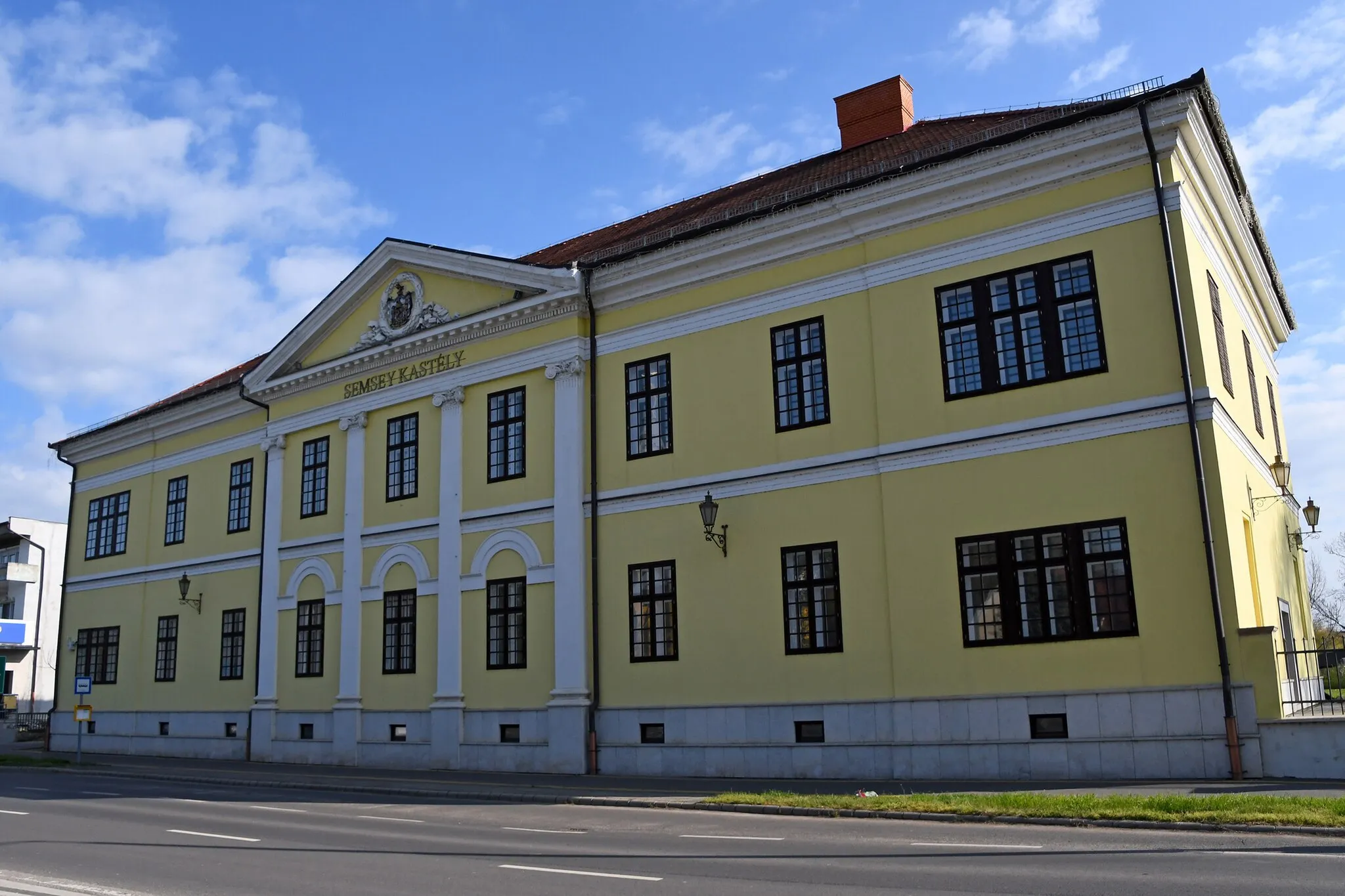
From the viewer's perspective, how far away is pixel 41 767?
27.5 m

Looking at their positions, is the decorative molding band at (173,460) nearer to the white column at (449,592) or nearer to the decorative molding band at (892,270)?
the white column at (449,592)

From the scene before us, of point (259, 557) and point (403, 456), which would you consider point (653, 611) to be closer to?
point (403, 456)

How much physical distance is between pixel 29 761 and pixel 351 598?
989 centimetres

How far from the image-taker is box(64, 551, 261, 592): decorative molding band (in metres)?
30.0

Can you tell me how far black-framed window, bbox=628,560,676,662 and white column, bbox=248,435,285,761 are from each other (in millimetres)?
11230

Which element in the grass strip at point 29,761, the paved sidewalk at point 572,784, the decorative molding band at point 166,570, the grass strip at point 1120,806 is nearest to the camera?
the grass strip at point 1120,806

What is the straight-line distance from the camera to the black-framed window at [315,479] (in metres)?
28.0

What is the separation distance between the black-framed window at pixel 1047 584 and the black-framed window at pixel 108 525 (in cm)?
2690

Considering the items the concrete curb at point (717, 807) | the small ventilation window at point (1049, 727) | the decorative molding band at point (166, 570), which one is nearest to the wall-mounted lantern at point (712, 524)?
the concrete curb at point (717, 807)

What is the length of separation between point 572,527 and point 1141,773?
11.4 meters

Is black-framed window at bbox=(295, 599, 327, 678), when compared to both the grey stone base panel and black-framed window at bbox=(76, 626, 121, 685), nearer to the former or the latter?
the grey stone base panel

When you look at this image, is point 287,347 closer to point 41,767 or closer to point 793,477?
point 41,767

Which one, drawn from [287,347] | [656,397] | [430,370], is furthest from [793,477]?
[287,347]

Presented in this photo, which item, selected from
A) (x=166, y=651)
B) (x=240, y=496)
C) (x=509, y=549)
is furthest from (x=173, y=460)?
(x=509, y=549)
